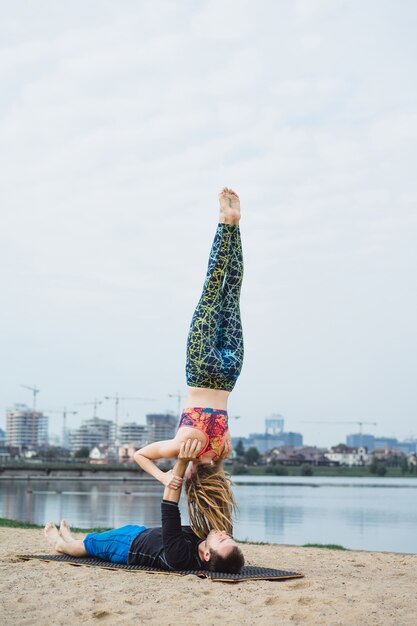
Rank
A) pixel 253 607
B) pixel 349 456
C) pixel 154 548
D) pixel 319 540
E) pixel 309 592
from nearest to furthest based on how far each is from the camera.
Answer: pixel 253 607, pixel 309 592, pixel 154 548, pixel 319 540, pixel 349 456

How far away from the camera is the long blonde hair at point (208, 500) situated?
6770 mm

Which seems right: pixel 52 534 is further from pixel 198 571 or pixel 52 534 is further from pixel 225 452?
pixel 225 452

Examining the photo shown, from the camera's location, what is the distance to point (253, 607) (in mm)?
5348

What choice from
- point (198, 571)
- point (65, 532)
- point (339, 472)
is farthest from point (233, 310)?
point (339, 472)

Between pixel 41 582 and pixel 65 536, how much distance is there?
149 centimetres

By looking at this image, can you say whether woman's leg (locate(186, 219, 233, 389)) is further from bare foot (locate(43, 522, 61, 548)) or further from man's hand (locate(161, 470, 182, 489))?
bare foot (locate(43, 522, 61, 548))

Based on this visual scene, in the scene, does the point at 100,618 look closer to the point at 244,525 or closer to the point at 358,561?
the point at 358,561

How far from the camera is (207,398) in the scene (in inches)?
277

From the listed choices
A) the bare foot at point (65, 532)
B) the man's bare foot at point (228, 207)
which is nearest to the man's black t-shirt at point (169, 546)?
the bare foot at point (65, 532)

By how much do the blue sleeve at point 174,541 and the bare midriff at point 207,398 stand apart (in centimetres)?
92

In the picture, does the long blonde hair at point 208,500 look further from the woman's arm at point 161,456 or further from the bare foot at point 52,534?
the bare foot at point 52,534

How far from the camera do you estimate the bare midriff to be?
23.0 ft

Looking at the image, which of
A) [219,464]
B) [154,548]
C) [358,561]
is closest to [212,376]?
[219,464]

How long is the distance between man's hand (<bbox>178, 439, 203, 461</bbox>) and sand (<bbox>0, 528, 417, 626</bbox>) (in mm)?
986
